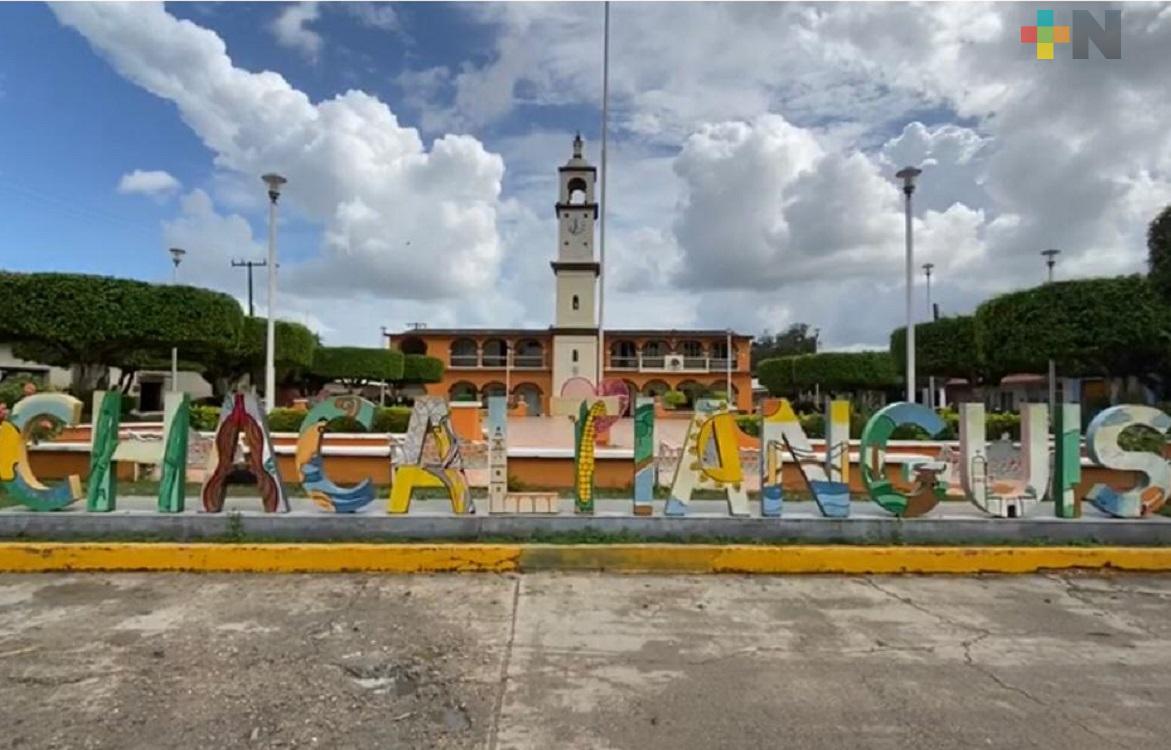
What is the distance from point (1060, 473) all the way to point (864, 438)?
7.11 feet

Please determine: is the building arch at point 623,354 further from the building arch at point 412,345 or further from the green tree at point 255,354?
the green tree at point 255,354

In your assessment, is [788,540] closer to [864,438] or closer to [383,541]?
[864,438]

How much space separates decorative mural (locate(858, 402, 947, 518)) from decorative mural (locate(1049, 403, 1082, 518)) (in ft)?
3.73

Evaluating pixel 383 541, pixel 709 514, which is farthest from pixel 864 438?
pixel 383 541

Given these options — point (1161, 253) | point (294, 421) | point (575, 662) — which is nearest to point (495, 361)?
point (294, 421)

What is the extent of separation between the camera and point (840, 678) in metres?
4.14

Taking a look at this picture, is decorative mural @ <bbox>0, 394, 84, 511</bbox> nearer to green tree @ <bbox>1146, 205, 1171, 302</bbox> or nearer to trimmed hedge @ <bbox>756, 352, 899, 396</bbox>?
green tree @ <bbox>1146, 205, 1171, 302</bbox>

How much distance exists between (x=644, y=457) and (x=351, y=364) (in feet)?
132

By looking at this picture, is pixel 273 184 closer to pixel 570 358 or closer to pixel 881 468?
pixel 881 468

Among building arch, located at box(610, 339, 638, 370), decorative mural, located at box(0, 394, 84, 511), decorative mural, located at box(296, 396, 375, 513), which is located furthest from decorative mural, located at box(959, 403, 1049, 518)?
building arch, located at box(610, 339, 638, 370)

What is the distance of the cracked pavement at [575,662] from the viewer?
3.47 metres

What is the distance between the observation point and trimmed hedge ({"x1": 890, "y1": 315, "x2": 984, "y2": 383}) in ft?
98.6

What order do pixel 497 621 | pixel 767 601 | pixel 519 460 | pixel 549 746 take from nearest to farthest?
pixel 549 746 < pixel 497 621 < pixel 767 601 < pixel 519 460

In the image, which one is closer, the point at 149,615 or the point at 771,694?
the point at 771,694
